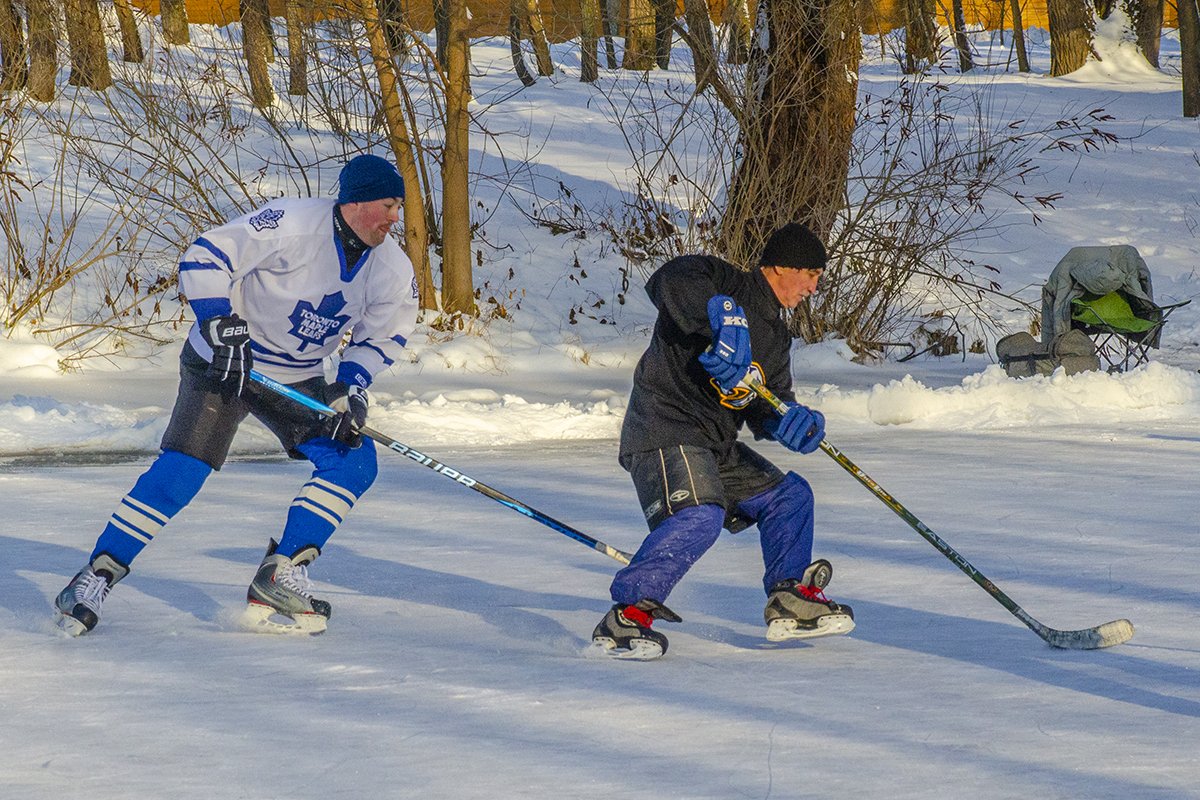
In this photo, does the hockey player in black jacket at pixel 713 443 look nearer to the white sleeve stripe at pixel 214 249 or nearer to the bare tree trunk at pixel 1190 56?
the white sleeve stripe at pixel 214 249

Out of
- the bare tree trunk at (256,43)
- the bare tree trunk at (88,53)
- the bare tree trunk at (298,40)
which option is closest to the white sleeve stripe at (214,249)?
the bare tree trunk at (298,40)

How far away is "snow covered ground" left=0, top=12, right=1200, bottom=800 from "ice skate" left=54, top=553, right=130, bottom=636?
2.6 inches

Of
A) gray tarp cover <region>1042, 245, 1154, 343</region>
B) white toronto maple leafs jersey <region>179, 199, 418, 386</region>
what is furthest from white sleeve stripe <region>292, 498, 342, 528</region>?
gray tarp cover <region>1042, 245, 1154, 343</region>

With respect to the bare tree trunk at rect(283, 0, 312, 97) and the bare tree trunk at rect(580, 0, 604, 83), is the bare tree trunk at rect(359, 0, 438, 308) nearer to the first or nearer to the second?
the bare tree trunk at rect(283, 0, 312, 97)

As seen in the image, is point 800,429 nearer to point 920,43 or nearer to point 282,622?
point 282,622

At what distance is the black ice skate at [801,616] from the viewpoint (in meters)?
3.83

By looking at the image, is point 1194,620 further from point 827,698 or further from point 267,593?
point 267,593

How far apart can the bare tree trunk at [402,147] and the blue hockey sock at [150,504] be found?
663 centimetres

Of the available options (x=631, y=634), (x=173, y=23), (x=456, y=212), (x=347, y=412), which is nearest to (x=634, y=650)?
(x=631, y=634)

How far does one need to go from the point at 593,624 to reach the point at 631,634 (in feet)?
1.54

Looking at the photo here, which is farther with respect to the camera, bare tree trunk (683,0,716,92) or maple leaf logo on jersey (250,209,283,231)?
bare tree trunk (683,0,716,92)

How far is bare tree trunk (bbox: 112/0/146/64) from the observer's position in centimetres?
1162

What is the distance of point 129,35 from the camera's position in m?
12.0

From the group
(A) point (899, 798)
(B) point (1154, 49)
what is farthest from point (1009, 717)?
(B) point (1154, 49)
